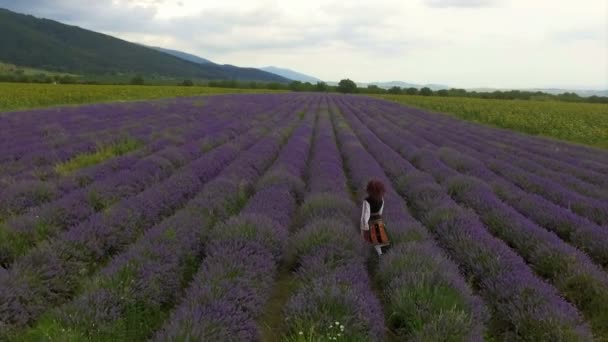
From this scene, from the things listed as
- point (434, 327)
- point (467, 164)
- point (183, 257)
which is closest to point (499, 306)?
point (434, 327)

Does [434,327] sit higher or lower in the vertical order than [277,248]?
higher

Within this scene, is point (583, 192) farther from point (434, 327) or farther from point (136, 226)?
Result: point (136, 226)

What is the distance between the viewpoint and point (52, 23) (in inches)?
7667

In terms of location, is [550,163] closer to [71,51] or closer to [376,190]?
[376,190]

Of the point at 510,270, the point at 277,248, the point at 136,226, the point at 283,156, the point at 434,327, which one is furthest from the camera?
the point at 283,156

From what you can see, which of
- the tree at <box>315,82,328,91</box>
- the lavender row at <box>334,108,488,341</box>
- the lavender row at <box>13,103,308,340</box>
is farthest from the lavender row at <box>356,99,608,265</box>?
the tree at <box>315,82,328,91</box>

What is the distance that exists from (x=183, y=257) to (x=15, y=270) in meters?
1.42

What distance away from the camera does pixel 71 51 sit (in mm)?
158875

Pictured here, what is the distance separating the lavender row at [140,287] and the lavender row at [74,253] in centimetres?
32

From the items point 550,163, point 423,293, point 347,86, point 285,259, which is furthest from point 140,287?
point 347,86

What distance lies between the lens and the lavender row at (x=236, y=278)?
268cm

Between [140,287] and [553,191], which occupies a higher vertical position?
[140,287]

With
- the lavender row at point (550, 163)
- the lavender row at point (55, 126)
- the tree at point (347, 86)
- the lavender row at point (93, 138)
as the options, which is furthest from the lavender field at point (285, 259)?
the tree at point (347, 86)

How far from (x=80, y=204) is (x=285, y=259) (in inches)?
121
